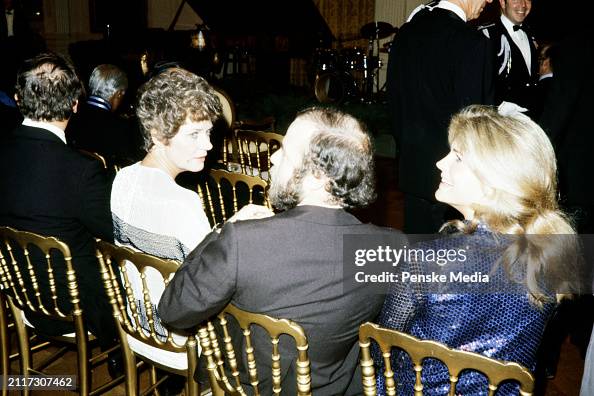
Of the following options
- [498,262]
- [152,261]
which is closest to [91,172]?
[152,261]

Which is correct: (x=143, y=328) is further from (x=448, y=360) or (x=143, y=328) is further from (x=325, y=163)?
(x=448, y=360)

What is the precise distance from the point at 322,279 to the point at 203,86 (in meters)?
1.08

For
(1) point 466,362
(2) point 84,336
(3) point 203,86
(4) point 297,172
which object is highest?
(3) point 203,86

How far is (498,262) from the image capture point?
3.89 ft

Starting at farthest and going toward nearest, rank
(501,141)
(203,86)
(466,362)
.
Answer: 1. (203,86)
2. (501,141)
3. (466,362)

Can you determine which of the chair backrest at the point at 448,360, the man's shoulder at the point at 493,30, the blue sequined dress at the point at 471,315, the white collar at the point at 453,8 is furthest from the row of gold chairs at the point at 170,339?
the man's shoulder at the point at 493,30

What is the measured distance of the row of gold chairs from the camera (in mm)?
953

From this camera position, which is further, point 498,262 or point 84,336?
point 84,336

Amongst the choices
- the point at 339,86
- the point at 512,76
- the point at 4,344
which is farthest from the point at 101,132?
the point at 339,86

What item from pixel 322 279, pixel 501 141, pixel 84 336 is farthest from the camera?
pixel 84 336

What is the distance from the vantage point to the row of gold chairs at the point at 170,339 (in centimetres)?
95

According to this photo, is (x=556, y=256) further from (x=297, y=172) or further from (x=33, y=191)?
(x=33, y=191)

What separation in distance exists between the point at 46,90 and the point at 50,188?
0.44 metres

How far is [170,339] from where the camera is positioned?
167 cm
